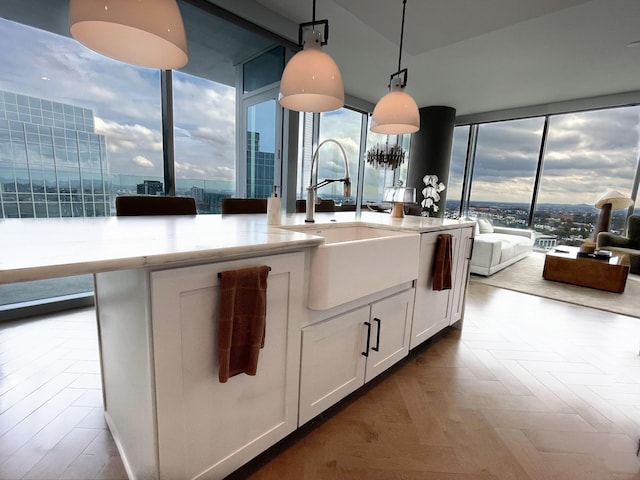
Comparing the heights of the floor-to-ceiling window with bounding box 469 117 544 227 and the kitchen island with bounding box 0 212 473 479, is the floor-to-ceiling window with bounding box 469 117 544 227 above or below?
above

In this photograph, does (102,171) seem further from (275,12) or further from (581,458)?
(581,458)

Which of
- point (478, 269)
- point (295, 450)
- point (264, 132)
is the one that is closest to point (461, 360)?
point (295, 450)

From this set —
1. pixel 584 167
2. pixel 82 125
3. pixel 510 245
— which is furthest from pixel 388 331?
pixel 584 167

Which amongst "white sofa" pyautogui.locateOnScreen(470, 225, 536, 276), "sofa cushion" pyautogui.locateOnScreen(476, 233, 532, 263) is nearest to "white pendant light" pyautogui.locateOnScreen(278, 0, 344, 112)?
"white sofa" pyautogui.locateOnScreen(470, 225, 536, 276)

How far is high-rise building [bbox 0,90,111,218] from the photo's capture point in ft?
8.08

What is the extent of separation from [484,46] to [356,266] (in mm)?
3955

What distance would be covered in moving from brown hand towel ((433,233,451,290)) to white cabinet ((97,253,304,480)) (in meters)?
1.19

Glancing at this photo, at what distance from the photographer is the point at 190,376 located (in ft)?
3.04

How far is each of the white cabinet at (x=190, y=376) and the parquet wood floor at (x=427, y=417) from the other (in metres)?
0.24

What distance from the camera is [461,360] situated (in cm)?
219

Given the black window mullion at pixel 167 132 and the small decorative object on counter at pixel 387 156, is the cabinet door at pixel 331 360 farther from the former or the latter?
the small decorative object on counter at pixel 387 156

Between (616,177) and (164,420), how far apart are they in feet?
24.8

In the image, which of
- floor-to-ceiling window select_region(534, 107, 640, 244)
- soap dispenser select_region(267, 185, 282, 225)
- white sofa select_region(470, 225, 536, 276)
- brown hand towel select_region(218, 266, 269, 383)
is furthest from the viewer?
floor-to-ceiling window select_region(534, 107, 640, 244)

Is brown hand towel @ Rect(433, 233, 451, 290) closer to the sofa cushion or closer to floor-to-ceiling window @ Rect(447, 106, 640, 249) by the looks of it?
the sofa cushion
